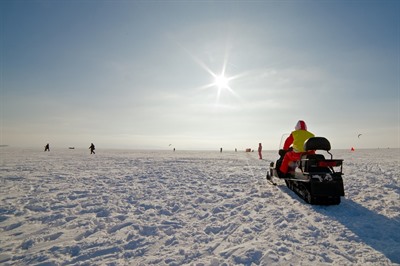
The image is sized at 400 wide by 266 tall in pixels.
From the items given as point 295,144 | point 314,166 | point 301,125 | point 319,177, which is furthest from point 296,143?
point 319,177

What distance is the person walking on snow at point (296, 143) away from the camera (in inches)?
325

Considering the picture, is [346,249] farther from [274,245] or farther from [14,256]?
[14,256]

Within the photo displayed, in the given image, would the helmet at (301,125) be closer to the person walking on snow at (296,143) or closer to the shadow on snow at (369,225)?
the person walking on snow at (296,143)

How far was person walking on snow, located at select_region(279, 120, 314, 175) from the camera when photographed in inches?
325

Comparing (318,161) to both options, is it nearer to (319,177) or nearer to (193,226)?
(319,177)

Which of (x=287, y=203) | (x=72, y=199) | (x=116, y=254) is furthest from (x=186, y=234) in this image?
(x=72, y=199)

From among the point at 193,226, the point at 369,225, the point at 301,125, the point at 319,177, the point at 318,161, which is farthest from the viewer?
the point at 301,125

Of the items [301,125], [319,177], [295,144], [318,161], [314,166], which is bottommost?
[319,177]

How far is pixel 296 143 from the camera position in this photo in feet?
27.3

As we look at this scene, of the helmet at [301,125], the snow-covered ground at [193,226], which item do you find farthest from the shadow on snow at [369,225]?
the helmet at [301,125]

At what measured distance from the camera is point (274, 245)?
452 cm

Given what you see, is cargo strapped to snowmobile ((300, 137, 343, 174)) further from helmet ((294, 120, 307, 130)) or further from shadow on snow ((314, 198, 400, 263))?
helmet ((294, 120, 307, 130))

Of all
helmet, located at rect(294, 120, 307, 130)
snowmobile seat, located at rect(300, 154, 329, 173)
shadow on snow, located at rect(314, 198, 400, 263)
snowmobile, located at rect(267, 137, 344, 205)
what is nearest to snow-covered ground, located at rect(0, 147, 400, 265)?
shadow on snow, located at rect(314, 198, 400, 263)

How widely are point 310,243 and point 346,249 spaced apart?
23.0 inches
